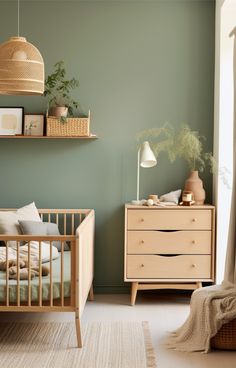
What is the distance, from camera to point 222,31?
5.28m

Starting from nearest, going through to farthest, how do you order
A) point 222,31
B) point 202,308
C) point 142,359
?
1. point 142,359
2. point 202,308
3. point 222,31

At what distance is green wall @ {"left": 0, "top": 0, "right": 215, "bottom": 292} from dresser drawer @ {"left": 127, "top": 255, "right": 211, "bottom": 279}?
0.49 m

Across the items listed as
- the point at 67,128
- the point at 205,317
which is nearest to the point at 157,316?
the point at 205,317

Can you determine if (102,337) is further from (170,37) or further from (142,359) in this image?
(170,37)

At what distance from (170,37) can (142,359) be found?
2.89 meters

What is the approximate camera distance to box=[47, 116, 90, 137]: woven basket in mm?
5383

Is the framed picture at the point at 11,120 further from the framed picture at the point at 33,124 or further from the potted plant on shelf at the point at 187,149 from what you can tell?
the potted plant on shelf at the point at 187,149

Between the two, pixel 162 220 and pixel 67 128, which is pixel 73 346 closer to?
pixel 162 220

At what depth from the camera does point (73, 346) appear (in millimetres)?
4117

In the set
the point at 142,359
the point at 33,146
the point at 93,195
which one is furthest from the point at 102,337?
the point at 33,146

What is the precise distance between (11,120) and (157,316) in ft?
6.72

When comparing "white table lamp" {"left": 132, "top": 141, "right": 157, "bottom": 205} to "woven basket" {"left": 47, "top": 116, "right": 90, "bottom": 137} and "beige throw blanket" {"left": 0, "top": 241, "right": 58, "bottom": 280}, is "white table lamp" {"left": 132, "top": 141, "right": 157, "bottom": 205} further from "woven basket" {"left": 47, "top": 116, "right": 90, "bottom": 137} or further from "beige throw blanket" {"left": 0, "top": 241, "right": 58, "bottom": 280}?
"beige throw blanket" {"left": 0, "top": 241, "right": 58, "bottom": 280}

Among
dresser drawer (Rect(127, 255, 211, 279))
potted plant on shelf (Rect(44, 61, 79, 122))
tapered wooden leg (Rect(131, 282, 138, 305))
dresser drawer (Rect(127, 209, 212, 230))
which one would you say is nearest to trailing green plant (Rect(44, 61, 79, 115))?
potted plant on shelf (Rect(44, 61, 79, 122))

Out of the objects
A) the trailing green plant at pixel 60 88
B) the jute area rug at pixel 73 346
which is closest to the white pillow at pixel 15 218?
the jute area rug at pixel 73 346
